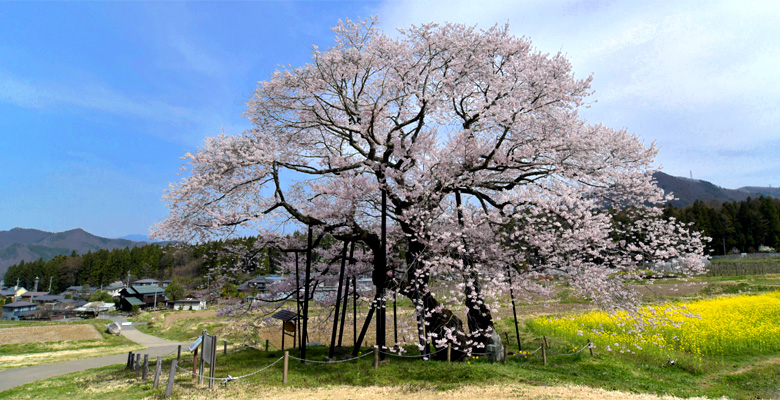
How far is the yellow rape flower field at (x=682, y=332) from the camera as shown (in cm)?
1115

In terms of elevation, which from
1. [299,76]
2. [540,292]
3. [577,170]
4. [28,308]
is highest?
[299,76]

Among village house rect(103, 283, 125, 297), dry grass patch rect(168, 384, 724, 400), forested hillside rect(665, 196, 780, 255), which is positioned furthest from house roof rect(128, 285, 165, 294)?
forested hillside rect(665, 196, 780, 255)

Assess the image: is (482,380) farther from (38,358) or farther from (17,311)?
(17,311)

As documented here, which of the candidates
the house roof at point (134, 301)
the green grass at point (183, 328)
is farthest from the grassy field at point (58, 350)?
the house roof at point (134, 301)

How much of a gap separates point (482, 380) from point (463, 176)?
186 inches

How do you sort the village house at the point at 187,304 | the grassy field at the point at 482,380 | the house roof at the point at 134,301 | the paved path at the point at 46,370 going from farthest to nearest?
the house roof at the point at 134,301
the village house at the point at 187,304
the paved path at the point at 46,370
the grassy field at the point at 482,380

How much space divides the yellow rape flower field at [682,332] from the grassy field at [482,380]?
1.33ft

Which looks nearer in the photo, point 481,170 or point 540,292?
point 540,292

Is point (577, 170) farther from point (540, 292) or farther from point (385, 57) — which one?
point (385, 57)

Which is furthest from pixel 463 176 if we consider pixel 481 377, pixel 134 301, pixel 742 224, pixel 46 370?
pixel 742 224

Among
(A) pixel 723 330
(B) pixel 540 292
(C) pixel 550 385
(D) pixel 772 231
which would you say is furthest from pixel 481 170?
(D) pixel 772 231

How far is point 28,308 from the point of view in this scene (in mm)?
50812

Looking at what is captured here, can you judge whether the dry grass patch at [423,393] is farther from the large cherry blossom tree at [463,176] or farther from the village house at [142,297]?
the village house at [142,297]

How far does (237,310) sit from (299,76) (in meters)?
7.95
